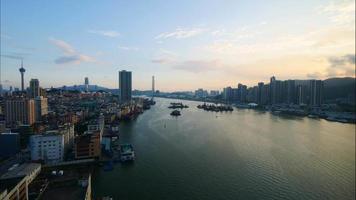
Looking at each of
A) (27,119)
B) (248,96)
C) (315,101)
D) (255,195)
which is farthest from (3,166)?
(248,96)

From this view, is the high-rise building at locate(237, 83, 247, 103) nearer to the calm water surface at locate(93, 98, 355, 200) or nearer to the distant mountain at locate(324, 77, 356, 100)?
the distant mountain at locate(324, 77, 356, 100)

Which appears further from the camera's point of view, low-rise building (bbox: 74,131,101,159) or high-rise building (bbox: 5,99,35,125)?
high-rise building (bbox: 5,99,35,125)

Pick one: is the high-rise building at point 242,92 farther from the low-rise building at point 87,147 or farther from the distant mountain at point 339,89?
the low-rise building at point 87,147

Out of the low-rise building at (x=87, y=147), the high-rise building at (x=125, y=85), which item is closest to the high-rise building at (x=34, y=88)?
the high-rise building at (x=125, y=85)

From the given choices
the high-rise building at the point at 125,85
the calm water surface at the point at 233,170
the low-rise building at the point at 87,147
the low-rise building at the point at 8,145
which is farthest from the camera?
the high-rise building at the point at 125,85

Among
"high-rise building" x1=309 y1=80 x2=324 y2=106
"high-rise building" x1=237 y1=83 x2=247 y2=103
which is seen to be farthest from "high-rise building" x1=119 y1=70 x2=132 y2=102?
"high-rise building" x1=309 y1=80 x2=324 y2=106

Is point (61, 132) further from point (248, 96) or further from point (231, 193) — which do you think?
point (248, 96)

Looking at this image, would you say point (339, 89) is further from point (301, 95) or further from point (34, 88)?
point (34, 88)
